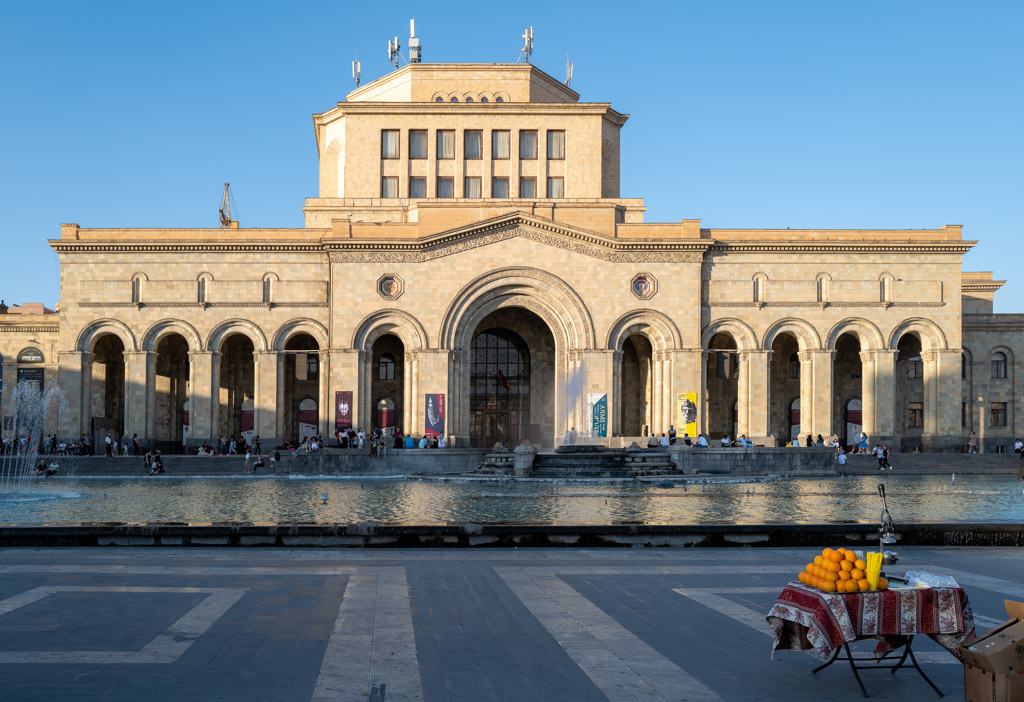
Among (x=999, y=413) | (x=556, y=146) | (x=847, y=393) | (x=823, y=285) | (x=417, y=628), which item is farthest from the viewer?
(x=999, y=413)

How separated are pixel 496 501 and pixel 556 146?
2947cm

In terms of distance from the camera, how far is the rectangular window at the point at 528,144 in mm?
49281

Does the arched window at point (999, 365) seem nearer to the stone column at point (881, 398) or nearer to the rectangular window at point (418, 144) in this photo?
the stone column at point (881, 398)

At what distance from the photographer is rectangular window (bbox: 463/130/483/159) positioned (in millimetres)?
49281

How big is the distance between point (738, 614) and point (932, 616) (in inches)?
91.7

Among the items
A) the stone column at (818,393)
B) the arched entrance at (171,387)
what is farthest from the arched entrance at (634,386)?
the arched entrance at (171,387)

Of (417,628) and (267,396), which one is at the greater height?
(267,396)

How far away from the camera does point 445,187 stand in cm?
4944

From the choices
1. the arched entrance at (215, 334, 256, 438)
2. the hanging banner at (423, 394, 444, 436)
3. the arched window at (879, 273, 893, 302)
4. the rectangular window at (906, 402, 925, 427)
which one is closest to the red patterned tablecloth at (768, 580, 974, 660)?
the hanging banner at (423, 394, 444, 436)

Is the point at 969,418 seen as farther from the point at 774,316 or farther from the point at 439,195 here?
the point at 439,195

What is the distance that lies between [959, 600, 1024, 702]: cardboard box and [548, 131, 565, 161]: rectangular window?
4471 centimetres

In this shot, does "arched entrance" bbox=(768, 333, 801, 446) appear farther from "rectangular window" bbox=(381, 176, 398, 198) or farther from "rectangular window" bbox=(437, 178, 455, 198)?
"rectangular window" bbox=(381, 176, 398, 198)

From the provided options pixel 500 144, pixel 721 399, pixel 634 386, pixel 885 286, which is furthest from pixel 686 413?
pixel 500 144

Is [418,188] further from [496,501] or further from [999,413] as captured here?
[999,413]
